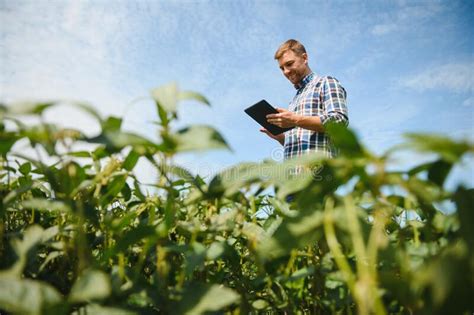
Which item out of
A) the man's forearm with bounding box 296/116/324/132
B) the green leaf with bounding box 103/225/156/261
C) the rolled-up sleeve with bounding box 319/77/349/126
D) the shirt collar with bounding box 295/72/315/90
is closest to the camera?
the green leaf with bounding box 103/225/156/261

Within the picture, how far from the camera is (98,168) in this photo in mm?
870

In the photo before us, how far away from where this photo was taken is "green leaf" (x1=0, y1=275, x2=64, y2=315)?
1.51ft

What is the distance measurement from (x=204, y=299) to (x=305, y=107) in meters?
2.30

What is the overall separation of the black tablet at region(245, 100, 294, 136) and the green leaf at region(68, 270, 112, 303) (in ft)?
6.46

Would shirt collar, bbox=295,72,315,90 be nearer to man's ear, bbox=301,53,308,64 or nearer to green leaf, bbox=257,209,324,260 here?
man's ear, bbox=301,53,308,64

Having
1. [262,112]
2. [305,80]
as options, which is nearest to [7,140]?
[262,112]

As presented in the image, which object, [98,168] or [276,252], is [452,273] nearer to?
[276,252]

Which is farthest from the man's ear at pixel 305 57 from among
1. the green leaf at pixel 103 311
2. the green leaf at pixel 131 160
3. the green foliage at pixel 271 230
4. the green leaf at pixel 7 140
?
the green leaf at pixel 103 311

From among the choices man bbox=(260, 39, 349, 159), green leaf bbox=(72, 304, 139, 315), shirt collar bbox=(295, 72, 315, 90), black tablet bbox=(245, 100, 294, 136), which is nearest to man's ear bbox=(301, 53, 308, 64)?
man bbox=(260, 39, 349, 159)

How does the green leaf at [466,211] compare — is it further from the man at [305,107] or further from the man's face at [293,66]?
the man's face at [293,66]

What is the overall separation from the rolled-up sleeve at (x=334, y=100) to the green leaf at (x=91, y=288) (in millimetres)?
2050

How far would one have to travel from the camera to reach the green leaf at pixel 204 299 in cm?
53

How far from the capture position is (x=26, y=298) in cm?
47

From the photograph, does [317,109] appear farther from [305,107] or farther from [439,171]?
[439,171]
